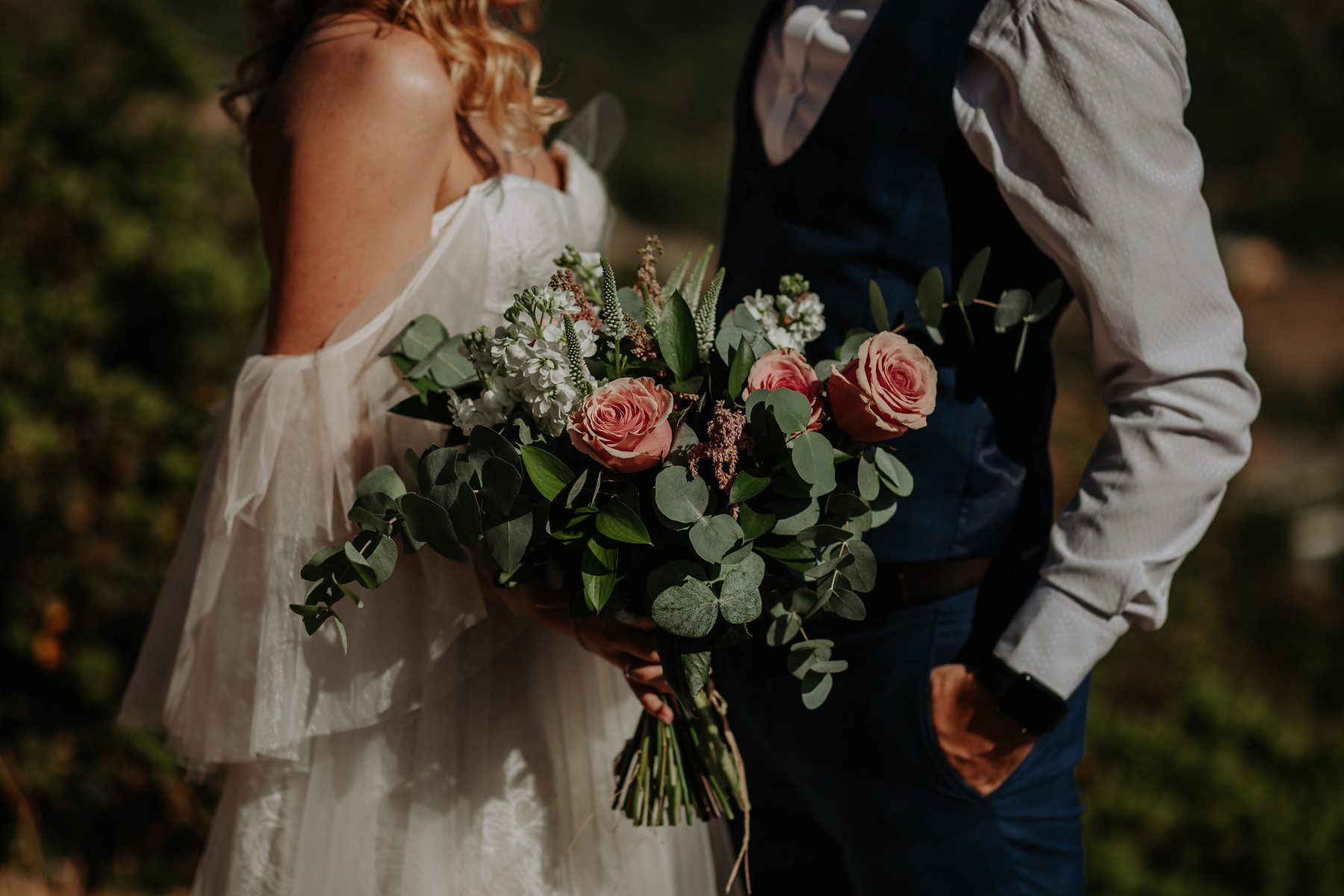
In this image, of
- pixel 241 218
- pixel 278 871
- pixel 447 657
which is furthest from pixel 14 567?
pixel 447 657

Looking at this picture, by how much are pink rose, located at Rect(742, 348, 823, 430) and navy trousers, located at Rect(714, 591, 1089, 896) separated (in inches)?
17.3

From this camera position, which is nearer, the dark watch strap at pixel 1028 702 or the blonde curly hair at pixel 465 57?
A: the dark watch strap at pixel 1028 702

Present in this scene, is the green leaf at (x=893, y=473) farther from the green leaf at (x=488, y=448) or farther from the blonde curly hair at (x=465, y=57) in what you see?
the blonde curly hair at (x=465, y=57)

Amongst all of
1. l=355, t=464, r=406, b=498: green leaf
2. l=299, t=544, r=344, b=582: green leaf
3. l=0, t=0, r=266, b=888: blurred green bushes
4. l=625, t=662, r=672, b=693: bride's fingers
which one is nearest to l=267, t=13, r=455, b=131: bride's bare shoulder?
l=355, t=464, r=406, b=498: green leaf

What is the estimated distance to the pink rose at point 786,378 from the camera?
1.14 metres

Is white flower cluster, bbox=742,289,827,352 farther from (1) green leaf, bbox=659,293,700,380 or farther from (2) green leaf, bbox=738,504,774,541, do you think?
(2) green leaf, bbox=738,504,774,541

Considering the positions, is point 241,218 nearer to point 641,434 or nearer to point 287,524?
point 287,524

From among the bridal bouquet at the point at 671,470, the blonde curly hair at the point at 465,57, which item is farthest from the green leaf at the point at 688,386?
the blonde curly hair at the point at 465,57

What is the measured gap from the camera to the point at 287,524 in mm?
1423

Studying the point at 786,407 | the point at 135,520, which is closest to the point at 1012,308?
the point at 786,407

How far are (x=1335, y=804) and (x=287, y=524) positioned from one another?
3.51 metres

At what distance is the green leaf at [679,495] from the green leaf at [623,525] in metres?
0.04

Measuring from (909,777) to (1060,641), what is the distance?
12.1 inches

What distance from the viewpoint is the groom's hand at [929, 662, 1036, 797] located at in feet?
4.39
